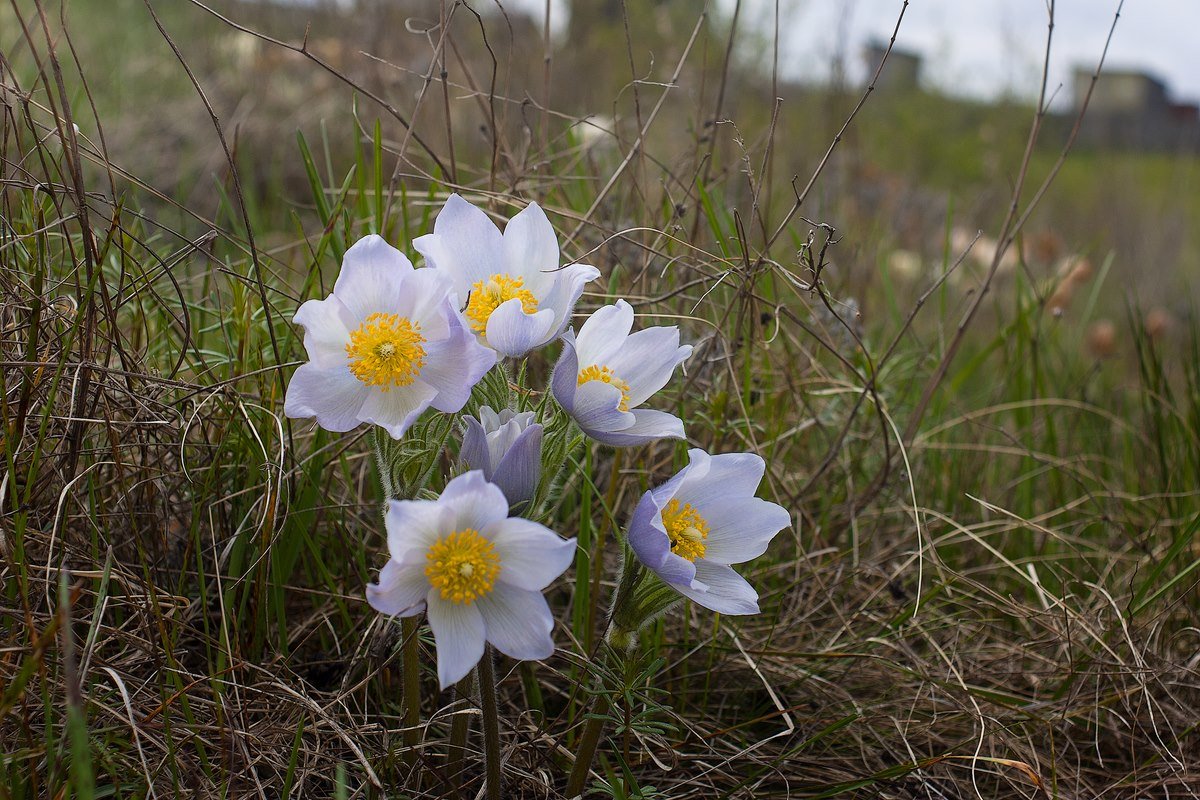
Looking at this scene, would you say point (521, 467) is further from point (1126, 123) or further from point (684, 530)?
point (1126, 123)

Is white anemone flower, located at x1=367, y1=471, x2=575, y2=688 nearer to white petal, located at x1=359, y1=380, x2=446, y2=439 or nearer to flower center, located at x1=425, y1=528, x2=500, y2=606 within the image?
flower center, located at x1=425, y1=528, x2=500, y2=606

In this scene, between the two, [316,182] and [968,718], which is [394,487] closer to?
[316,182]

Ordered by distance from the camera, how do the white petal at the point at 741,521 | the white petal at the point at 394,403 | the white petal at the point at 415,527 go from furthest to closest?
the white petal at the point at 741,521 < the white petal at the point at 394,403 < the white petal at the point at 415,527

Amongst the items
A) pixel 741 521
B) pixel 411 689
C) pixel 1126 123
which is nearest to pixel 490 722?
pixel 411 689

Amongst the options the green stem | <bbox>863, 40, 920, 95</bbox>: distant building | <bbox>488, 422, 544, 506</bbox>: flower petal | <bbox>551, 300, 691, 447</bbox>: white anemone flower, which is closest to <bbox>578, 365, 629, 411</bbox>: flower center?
<bbox>551, 300, 691, 447</bbox>: white anemone flower

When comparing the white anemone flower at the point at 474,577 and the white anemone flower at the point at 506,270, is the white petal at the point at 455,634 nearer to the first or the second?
the white anemone flower at the point at 474,577

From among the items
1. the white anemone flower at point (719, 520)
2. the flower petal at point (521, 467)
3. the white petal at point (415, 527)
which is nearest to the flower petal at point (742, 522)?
the white anemone flower at point (719, 520)
